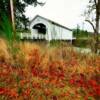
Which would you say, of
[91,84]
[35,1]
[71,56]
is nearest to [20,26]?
[35,1]

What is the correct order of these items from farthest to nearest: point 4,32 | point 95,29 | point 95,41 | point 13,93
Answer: point 95,29, point 95,41, point 4,32, point 13,93

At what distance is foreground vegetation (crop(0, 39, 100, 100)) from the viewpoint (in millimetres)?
6372

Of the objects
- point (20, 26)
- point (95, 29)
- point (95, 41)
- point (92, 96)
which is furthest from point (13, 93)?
point (20, 26)

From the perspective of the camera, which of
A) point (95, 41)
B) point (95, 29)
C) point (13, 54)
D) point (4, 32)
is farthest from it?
point (95, 29)

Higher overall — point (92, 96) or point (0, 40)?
point (0, 40)

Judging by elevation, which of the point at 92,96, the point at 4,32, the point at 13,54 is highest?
the point at 4,32

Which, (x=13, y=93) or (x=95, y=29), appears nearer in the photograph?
(x=13, y=93)

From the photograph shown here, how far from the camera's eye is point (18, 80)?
6.94 m

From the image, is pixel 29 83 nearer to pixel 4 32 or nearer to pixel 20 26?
pixel 4 32

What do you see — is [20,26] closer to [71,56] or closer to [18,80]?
[71,56]

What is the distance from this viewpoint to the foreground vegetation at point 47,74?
637cm

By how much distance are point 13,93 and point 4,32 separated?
14.2 ft

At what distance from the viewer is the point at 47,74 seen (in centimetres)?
791

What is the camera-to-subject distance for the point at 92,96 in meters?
6.71
